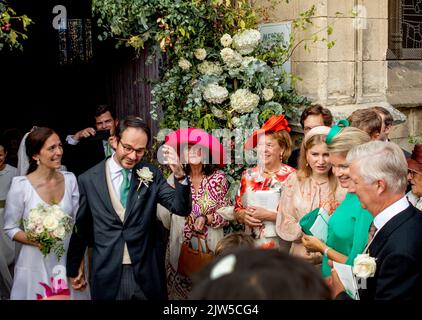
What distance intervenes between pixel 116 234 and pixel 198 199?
1.01 meters

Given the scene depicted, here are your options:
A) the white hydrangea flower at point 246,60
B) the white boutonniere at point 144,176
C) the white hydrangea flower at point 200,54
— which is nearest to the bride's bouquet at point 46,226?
the white boutonniere at point 144,176

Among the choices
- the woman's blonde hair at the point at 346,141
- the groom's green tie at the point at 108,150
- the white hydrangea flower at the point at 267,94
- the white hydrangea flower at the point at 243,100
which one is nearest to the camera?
the woman's blonde hair at the point at 346,141

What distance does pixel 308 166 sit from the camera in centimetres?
448

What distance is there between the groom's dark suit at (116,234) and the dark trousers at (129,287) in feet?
0.09

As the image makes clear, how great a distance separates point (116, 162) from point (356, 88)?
3.35 meters

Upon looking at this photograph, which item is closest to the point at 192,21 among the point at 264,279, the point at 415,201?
the point at 415,201

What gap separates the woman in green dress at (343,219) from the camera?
3.64m

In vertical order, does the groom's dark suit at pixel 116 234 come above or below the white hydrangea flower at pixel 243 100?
below

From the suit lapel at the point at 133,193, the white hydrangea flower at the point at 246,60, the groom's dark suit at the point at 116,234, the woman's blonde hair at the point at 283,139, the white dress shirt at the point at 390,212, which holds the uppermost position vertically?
the white hydrangea flower at the point at 246,60

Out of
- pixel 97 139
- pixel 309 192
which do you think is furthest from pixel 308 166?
pixel 97 139

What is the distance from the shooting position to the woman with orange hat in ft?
15.2

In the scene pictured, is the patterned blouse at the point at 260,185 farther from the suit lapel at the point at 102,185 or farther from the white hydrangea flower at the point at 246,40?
the white hydrangea flower at the point at 246,40

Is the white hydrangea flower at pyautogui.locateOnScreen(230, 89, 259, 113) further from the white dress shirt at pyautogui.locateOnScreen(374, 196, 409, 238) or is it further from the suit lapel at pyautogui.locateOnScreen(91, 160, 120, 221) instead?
the white dress shirt at pyautogui.locateOnScreen(374, 196, 409, 238)

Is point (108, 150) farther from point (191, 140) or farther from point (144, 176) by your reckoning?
point (144, 176)
